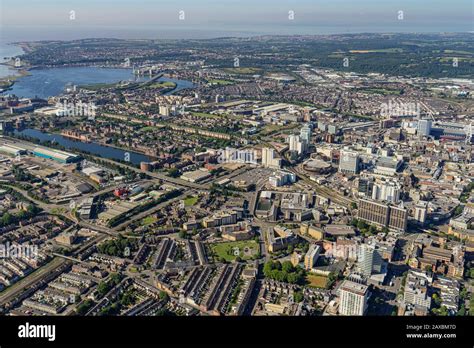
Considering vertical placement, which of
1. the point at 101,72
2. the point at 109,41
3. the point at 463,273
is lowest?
the point at 463,273

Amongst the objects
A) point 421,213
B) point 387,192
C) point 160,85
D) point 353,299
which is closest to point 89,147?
point 387,192

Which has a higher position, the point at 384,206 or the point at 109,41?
the point at 109,41

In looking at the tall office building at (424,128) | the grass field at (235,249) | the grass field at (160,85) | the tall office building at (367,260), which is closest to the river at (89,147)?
the grass field at (235,249)

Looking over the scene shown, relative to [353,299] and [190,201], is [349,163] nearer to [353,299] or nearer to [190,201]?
[190,201]

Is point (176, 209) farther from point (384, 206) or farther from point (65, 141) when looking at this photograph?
point (65, 141)

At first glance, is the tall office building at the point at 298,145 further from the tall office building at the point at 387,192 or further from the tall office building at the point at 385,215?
the tall office building at the point at 385,215

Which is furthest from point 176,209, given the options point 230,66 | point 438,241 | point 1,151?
point 230,66

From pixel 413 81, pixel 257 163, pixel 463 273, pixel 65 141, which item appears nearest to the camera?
pixel 463 273
